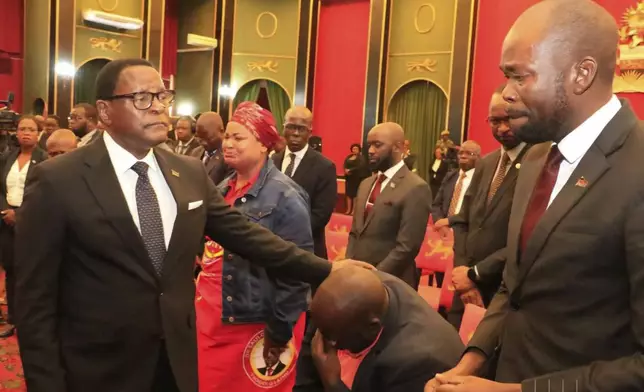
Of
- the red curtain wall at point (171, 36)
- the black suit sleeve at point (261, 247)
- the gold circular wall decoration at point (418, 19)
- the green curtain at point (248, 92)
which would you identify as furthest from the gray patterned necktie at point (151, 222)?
the red curtain wall at point (171, 36)

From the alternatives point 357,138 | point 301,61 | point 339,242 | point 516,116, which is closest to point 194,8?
point 301,61

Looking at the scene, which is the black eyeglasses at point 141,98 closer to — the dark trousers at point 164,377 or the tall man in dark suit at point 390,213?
the dark trousers at point 164,377

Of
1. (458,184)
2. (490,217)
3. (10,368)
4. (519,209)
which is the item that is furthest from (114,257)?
(458,184)

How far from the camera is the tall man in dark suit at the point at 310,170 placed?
4742mm

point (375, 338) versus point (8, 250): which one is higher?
point (375, 338)

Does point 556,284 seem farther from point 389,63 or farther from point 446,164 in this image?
point 389,63

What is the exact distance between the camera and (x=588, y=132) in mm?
1344

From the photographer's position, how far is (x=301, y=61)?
14.0 m

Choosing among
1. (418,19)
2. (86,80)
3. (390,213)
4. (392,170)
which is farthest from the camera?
(86,80)

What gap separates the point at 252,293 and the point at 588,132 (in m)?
1.89

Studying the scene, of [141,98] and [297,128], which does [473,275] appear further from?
[297,128]

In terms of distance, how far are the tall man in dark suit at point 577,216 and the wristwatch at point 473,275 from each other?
4.61ft

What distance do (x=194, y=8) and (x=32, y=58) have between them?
4.31 metres

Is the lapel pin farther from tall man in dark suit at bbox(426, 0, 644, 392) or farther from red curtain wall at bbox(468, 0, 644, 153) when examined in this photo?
red curtain wall at bbox(468, 0, 644, 153)
